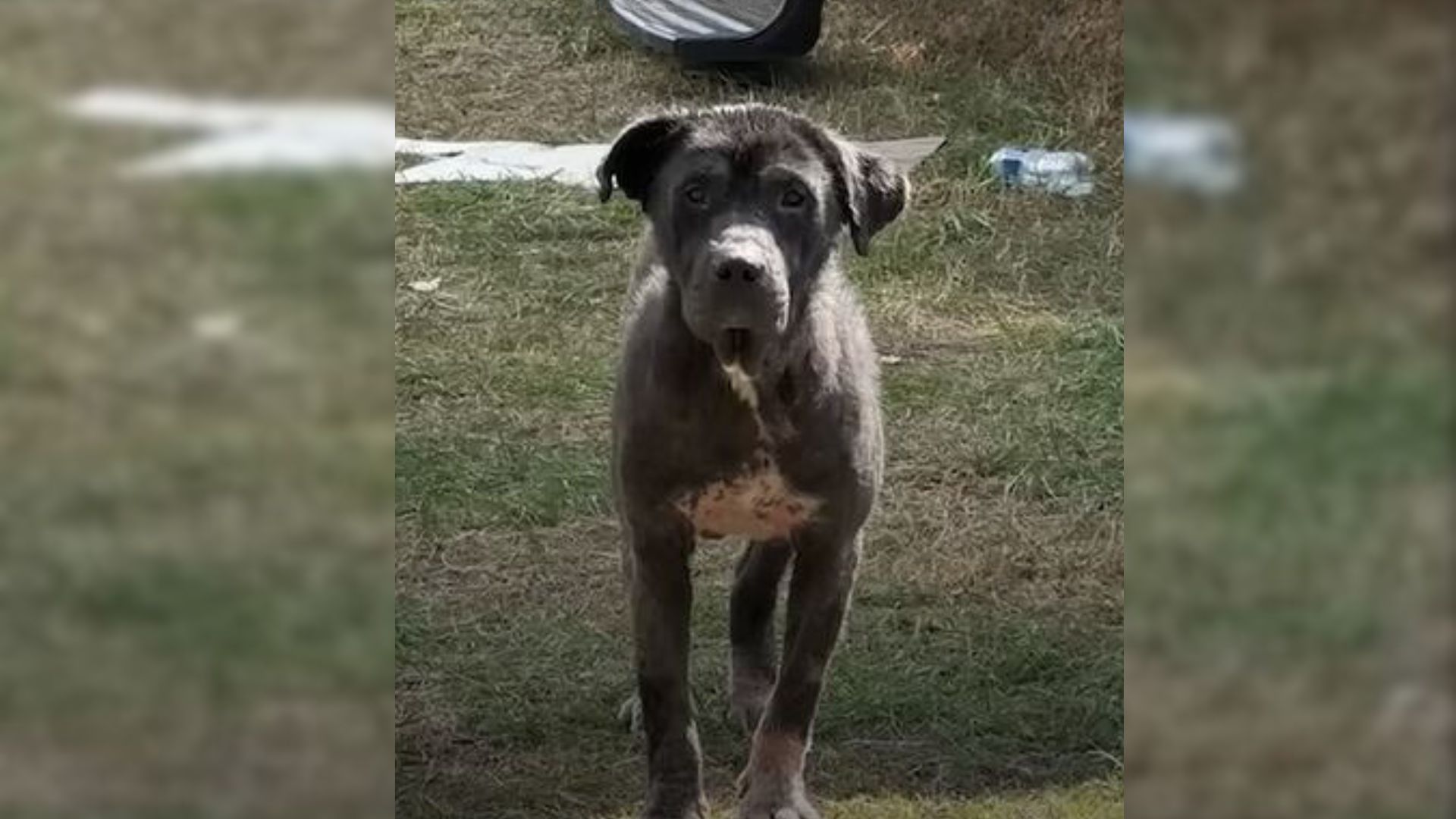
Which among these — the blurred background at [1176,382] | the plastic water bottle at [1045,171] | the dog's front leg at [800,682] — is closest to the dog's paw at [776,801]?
the dog's front leg at [800,682]

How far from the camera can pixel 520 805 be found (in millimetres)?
4316

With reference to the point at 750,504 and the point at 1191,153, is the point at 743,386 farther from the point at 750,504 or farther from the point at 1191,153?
the point at 1191,153

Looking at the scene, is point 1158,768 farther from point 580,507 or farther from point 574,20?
point 574,20

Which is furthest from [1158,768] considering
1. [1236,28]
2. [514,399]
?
[514,399]

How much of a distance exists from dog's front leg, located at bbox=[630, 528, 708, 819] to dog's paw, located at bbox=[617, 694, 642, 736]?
0.57 meters

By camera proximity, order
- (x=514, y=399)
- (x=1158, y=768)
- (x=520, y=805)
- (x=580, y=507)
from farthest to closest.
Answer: (x=514, y=399)
(x=580, y=507)
(x=520, y=805)
(x=1158, y=768)

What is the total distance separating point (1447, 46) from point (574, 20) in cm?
903

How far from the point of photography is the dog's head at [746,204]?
3553 millimetres

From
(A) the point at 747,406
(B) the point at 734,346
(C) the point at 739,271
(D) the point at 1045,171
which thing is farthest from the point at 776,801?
(D) the point at 1045,171

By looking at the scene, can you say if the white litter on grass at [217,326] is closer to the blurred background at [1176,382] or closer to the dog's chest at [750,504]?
the blurred background at [1176,382]

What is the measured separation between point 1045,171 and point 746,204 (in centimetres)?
504

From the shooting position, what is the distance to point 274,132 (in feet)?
5.48

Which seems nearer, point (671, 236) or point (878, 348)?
point (671, 236)

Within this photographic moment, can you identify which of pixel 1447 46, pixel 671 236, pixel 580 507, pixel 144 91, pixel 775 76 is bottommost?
pixel 580 507
